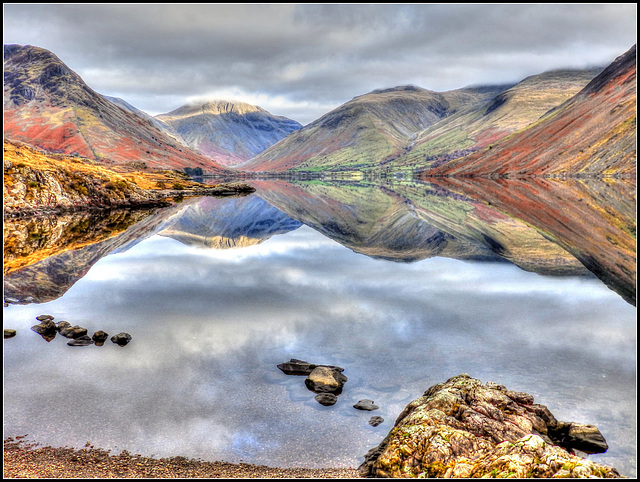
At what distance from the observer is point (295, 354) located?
2173cm

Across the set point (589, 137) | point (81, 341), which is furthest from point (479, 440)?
point (589, 137)

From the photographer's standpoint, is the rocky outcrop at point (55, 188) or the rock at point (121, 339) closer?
the rock at point (121, 339)

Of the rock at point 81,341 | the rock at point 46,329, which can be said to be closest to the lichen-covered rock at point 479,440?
the rock at point 81,341

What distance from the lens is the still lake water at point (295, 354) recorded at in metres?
15.2

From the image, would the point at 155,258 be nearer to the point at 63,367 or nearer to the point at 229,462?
the point at 63,367

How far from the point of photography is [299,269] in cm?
4184

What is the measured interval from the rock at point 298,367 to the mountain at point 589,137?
12862 centimetres

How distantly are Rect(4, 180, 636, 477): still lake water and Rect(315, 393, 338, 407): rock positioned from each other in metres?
0.21

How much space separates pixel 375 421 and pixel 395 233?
4593 cm

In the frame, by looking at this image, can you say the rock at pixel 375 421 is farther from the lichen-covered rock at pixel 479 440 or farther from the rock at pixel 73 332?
the rock at pixel 73 332

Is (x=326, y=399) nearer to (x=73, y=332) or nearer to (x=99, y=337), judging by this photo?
(x=99, y=337)

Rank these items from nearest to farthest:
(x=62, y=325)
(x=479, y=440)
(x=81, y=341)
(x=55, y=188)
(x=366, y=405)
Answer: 1. (x=479, y=440)
2. (x=366, y=405)
3. (x=81, y=341)
4. (x=62, y=325)
5. (x=55, y=188)

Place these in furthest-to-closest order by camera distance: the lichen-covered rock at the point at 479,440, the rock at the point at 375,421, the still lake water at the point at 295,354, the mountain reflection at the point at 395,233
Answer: the mountain reflection at the point at 395,233 → the rock at the point at 375,421 → the still lake water at the point at 295,354 → the lichen-covered rock at the point at 479,440

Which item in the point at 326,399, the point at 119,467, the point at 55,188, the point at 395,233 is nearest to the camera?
the point at 119,467
